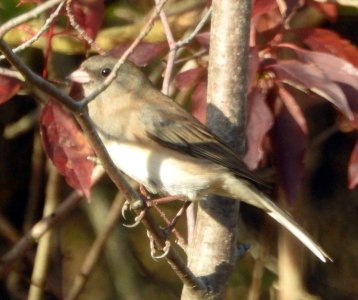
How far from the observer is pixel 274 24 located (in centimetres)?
212

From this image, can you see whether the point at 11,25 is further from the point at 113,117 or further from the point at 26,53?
the point at 26,53

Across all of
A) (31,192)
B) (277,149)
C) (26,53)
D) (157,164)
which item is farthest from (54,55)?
(277,149)

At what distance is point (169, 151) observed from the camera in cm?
208

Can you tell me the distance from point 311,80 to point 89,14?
588 millimetres

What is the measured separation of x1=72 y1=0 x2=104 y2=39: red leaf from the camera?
6.97 feet

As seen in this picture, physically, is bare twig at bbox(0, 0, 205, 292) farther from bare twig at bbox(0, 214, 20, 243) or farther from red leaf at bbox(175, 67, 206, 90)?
bare twig at bbox(0, 214, 20, 243)

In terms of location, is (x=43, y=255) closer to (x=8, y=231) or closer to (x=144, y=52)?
(x=8, y=231)

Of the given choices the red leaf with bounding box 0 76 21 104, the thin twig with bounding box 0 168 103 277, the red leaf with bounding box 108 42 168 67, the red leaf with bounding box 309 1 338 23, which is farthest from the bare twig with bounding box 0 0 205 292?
the thin twig with bounding box 0 168 103 277

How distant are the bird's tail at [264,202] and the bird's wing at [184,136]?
0.02 metres

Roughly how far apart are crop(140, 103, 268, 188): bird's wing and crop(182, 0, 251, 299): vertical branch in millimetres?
89

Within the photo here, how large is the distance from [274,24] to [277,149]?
333 millimetres

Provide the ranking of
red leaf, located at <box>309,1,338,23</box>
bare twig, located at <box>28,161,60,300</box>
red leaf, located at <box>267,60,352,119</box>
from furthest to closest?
bare twig, located at <box>28,161,60,300</box>, red leaf, located at <box>309,1,338,23</box>, red leaf, located at <box>267,60,352,119</box>

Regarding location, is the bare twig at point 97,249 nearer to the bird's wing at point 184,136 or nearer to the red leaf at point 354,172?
the bird's wing at point 184,136

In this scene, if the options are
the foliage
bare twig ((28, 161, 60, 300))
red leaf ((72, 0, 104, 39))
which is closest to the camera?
the foliage
